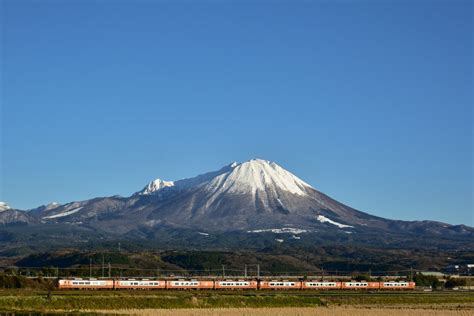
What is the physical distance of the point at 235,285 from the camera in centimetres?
12162

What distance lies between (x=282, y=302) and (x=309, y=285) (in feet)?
135

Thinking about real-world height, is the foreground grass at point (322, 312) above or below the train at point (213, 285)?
below

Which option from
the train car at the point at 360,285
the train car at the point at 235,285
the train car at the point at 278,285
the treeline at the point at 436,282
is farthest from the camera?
the treeline at the point at 436,282

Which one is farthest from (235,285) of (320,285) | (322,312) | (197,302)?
(322,312)

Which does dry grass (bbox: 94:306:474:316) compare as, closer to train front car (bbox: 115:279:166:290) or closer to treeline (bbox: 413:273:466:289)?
train front car (bbox: 115:279:166:290)

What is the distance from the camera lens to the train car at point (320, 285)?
125375 millimetres

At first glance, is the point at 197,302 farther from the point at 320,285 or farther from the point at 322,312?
the point at 320,285

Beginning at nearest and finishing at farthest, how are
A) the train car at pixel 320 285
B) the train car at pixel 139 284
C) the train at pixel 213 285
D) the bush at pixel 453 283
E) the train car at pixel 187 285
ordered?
the train at pixel 213 285 → the train car at pixel 139 284 → the train car at pixel 187 285 → the train car at pixel 320 285 → the bush at pixel 453 283

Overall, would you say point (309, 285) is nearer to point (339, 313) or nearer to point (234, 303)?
point (234, 303)

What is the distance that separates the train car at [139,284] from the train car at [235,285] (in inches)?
301

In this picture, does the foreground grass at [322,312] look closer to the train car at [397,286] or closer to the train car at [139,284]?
the train car at [139,284]

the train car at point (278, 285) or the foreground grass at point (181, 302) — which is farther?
the train car at point (278, 285)

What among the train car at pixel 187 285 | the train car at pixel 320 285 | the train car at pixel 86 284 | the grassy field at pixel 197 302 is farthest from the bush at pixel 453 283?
the train car at pixel 86 284

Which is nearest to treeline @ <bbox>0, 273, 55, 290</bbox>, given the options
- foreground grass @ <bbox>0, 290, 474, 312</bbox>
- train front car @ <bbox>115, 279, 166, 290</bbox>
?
train front car @ <bbox>115, 279, 166, 290</bbox>
